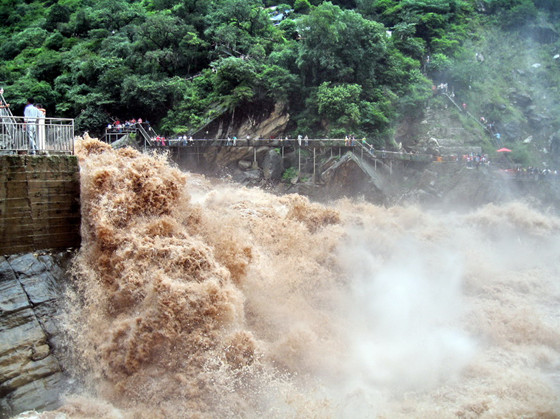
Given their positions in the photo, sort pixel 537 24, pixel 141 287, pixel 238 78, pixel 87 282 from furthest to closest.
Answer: pixel 537 24 < pixel 238 78 < pixel 87 282 < pixel 141 287

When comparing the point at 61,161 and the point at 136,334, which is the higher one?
the point at 61,161

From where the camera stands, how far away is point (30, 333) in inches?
340

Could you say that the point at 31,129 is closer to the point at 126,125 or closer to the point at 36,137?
the point at 36,137

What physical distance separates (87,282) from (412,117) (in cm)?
2352

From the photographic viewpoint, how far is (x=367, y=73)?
27.9 metres

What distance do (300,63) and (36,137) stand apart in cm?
1927

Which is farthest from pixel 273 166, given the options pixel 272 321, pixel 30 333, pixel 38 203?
pixel 30 333

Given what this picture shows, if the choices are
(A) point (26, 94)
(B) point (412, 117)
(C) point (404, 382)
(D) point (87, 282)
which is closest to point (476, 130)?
(B) point (412, 117)

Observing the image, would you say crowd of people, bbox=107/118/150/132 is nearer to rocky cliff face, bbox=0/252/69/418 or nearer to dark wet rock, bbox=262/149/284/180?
dark wet rock, bbox=262/149/284/180

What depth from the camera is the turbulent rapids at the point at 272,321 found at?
7766 millimetres

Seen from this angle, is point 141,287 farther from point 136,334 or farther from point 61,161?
point 61,161

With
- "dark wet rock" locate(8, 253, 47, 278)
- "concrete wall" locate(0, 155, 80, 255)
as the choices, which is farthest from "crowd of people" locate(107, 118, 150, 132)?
"dark wet rock" locate(8, 253, 47, 278)

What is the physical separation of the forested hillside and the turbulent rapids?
578 inches

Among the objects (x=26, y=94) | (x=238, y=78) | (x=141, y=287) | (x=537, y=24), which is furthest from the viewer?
(x=537, y=24)
